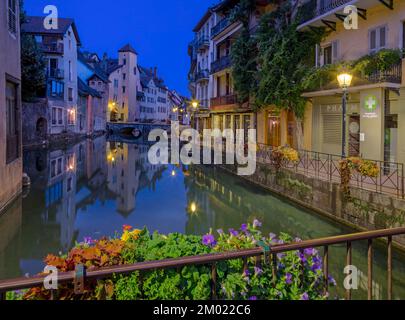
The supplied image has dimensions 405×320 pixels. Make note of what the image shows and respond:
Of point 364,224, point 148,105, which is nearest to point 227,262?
point 364,224

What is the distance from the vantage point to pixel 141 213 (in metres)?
14.3

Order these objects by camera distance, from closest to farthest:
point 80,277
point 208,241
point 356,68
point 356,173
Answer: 1. point 80,277
2. point 208,241
3. point 356,173
4. point 356,68

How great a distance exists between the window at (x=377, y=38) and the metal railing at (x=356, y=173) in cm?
485

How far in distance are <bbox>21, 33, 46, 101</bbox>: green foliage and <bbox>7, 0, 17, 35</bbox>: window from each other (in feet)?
56.4

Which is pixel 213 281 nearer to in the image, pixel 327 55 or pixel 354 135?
pixel 354 135

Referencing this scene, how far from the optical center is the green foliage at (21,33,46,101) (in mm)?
30875

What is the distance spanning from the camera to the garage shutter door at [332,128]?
19422mm

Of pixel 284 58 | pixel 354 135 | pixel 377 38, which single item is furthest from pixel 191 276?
pixel 284 58

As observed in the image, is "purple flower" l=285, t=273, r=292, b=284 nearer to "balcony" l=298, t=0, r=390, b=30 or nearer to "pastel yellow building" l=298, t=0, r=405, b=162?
"pastel yellow building" l=298, t=0, r=405, b=162

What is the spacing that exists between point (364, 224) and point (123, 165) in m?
21.0

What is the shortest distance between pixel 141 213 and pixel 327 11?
500 inches

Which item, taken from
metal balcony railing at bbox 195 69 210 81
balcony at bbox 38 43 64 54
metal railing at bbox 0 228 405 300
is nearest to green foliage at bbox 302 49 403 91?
metal railing at bbox 0 228 405 300

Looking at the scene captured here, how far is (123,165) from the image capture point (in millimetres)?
29094

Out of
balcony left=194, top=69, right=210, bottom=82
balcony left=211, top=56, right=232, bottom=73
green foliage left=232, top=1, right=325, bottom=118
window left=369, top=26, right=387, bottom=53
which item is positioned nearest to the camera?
window left=369, top=26, right=387, bottom=53
